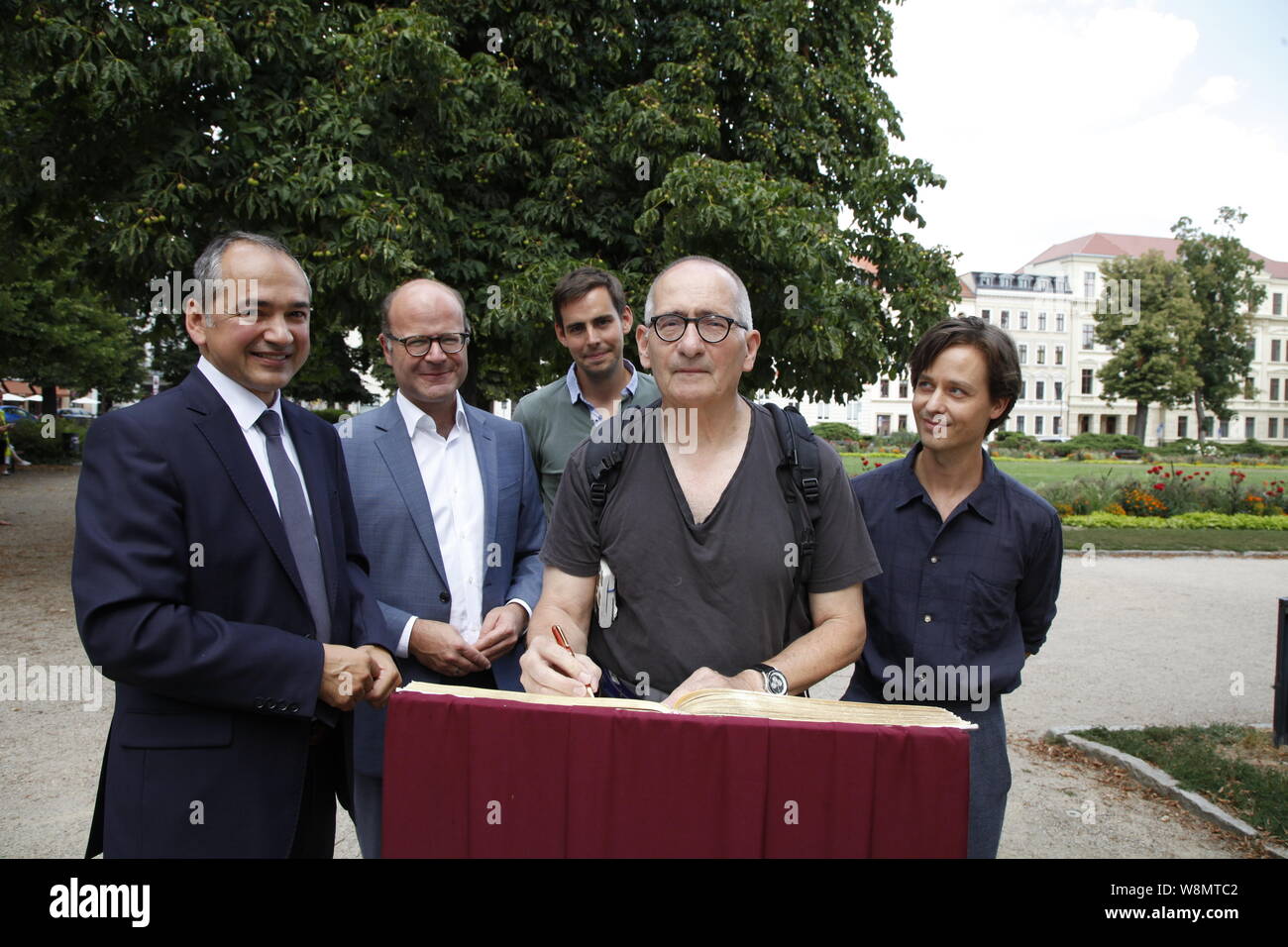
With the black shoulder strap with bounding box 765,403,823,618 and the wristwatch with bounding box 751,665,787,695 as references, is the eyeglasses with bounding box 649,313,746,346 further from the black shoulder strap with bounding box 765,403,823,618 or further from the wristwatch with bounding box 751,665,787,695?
the wristwatch with bounding box 751,665,787,695

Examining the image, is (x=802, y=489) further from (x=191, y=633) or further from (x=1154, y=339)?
(x=1154, y=339)

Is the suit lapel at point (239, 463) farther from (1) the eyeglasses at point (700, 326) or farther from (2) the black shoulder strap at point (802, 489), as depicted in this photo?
(2) the black shoulder strap at point (802, 489)

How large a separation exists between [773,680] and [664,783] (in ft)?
1.68

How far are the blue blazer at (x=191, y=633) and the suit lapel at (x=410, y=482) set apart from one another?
0.80 metres

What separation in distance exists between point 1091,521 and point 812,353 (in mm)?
11334

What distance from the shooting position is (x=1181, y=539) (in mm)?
18047

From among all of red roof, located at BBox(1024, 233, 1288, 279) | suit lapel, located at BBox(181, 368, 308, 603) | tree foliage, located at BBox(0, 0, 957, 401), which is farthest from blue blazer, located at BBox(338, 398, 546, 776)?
red roof, located at BBox(1024, 233, 1288, 279)

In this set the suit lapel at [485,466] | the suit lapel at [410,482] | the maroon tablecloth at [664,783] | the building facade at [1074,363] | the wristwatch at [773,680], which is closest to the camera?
the maroon tablecloth at [664,783]

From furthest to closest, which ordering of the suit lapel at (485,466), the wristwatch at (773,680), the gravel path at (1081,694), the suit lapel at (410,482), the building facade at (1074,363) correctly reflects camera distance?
1. the building facade at (1074,363)
2. the gravel path at (1081,694)
3. the suit lapel at (485,466)
4. the suit lapel at (410,482)
5. the wristwatch at (773,680)

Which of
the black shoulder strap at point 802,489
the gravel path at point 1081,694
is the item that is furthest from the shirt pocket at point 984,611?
the gravel path at point 1081,694

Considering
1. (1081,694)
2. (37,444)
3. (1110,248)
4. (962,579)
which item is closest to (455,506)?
(962,579)

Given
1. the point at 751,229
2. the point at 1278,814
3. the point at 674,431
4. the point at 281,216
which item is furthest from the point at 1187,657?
the point at 281,216

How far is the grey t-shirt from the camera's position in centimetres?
227

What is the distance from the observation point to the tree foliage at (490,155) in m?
9.64
